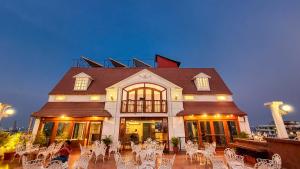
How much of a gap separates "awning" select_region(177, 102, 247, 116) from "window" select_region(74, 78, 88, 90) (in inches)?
414

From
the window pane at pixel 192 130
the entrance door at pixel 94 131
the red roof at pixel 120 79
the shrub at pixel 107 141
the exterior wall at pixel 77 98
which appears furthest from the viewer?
the red roof at pixel 120 79

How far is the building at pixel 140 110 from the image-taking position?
12945 millimetres

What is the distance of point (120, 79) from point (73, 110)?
6.00 metres

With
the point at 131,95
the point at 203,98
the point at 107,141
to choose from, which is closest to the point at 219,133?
the point at 203,98

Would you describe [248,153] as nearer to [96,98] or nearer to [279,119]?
[279,119]

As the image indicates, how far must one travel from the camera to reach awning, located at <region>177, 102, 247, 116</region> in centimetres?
1292

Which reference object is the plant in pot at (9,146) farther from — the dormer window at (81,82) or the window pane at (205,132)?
the window pane at (205,132)

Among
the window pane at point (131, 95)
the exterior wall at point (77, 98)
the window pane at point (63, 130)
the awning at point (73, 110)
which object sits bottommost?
the window pane at point (63, 130)

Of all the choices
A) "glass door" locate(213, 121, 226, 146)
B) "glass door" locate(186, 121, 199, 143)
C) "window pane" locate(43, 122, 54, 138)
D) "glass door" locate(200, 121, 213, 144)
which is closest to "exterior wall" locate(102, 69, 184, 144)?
"glass door" locate(186, 121, 199, 143)

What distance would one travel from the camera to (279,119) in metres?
7.51

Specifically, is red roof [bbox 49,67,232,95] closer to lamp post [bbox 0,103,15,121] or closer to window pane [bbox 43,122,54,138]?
window pane [bbox 43,122,54,138]

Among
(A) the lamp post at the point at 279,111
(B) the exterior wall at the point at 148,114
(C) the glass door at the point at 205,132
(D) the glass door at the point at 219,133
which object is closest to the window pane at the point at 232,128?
(D) the glass door at the point at 219,133

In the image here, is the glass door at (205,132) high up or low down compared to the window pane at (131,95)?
down

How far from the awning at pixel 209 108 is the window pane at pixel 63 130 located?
36.2 ft
